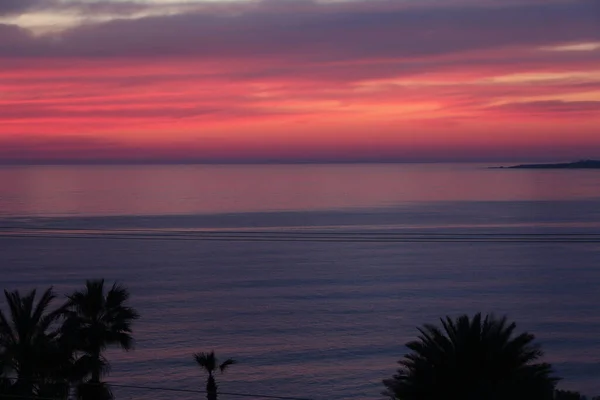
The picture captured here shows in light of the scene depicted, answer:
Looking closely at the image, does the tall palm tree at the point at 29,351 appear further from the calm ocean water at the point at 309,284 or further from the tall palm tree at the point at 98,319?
the calm ocean water at the point at 309,284

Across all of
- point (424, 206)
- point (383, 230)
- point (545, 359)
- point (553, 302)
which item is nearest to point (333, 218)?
point (383, 230)

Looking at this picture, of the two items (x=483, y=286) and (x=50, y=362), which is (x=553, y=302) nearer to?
(x=483, y=286)

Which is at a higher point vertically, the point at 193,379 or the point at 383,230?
the point at 383,230

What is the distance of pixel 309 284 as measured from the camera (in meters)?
50.2

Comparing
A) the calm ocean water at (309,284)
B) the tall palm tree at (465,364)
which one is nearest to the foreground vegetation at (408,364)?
the tall palm tree at (465,364)

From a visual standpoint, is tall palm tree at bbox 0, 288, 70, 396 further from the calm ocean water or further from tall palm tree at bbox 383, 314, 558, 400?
the calm ocean water

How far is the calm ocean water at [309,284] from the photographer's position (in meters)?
31.8

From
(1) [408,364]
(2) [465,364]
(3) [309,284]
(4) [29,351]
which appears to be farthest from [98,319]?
(3) [309,284]

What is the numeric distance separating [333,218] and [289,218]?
553 centimetres

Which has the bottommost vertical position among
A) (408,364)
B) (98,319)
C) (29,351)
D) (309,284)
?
(408,364)

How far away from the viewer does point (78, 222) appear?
278ft

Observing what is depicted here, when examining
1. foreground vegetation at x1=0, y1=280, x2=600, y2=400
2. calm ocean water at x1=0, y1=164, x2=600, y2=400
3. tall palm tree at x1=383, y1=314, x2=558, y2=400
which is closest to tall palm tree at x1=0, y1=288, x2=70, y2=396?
foreground vegetation at x1=0, y1=280, x2=600, y2=400

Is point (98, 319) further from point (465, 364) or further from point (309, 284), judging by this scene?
point (309, 284)

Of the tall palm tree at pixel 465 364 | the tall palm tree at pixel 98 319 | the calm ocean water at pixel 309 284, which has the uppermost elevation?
the calm ocean water at pixel 309 284
